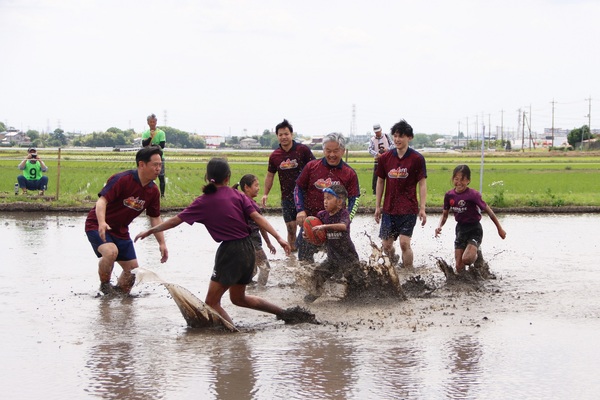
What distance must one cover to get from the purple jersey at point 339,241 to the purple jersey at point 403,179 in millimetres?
1781

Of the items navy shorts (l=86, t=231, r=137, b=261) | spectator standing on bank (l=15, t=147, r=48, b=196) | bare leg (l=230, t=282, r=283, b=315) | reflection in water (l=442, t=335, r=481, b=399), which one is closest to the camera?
reflection in water (l=442, t=335, r=481, b=399)

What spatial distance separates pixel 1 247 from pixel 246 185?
555 centimetres

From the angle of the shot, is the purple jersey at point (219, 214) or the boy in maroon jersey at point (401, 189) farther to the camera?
the boy in maroon jersey at point (401, 189)

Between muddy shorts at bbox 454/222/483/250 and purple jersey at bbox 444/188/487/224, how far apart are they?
0.23ft

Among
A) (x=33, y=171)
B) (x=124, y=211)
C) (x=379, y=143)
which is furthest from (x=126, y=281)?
(x=33, y=171)

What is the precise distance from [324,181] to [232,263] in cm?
242

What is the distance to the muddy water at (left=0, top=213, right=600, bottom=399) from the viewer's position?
6441 mm

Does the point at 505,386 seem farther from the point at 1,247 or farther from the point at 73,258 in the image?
the point at 1,247

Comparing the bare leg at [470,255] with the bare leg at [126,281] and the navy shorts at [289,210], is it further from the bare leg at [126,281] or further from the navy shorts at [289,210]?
the bare leg at [126,281]

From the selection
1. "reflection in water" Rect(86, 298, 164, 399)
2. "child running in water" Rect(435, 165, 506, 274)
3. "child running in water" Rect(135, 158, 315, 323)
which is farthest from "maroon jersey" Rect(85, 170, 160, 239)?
"child running in water" Rect(435, 165, 506, 274)

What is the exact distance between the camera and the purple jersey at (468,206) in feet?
36.8

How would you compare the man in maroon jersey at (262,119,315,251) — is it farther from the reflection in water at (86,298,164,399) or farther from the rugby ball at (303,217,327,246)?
the reflection in water at (86,298,164,399)

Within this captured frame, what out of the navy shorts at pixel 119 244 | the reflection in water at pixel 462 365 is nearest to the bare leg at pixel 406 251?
the reflection in water at pixel 462 365

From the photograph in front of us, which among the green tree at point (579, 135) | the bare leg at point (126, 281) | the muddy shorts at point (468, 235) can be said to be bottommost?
the bare leg at point (126, 281)
